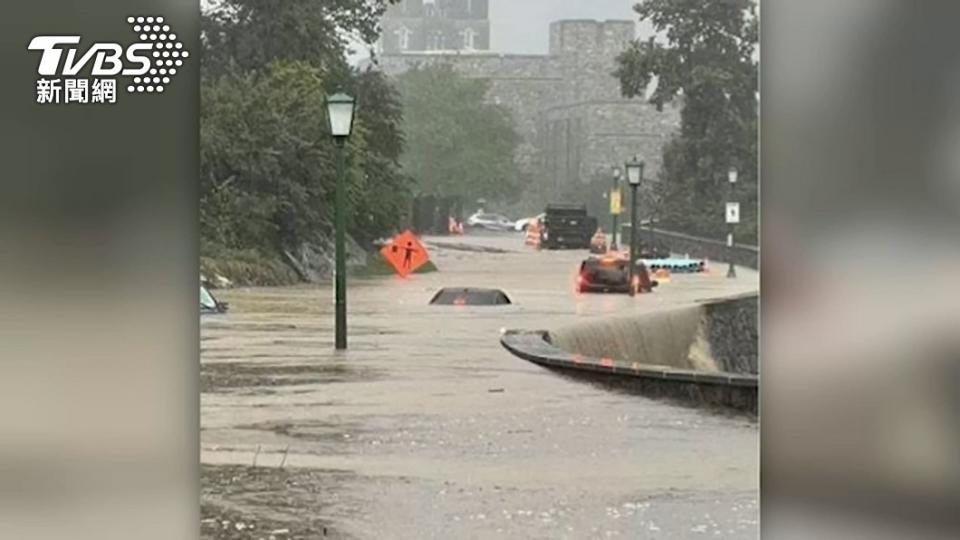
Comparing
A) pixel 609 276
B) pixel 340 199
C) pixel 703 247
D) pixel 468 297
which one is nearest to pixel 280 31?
A: pixel 340 199

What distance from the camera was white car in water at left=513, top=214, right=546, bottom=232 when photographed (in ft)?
13.9

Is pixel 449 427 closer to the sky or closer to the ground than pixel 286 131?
closer to the ground

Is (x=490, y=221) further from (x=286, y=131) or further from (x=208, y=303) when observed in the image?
(x=208, y=303)

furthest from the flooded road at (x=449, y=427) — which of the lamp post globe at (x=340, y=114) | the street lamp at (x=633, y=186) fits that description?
the lamp post globe at (x=340, y=114)

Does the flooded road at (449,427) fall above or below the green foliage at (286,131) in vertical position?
below

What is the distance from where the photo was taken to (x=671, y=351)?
4.23 m

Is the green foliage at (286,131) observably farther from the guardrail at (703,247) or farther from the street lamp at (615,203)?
the guardrail at (703,247)

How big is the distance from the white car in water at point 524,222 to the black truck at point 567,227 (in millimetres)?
20

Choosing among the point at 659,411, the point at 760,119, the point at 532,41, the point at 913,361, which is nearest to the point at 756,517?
the point at 659,411

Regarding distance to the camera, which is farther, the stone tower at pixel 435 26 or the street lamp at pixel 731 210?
the stone tower at pixel 435 26

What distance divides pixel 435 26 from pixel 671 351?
1349 mm

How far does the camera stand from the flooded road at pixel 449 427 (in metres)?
4.11

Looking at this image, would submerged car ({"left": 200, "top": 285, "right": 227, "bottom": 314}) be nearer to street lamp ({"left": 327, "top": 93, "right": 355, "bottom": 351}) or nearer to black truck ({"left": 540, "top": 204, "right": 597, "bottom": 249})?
street lamp ({"left": 327, "top": 93, "right": 355, "bottom": 351})

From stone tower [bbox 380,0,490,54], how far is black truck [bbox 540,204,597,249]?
602 millimetres
